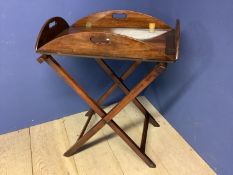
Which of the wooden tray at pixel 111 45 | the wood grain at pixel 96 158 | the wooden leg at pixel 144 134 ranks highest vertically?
the wooden tray at pixel 111 45

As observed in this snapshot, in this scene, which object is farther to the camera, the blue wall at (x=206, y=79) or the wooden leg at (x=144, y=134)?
the wooden leg at (x=144, y=134)

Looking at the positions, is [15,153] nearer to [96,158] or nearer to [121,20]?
[96,158]

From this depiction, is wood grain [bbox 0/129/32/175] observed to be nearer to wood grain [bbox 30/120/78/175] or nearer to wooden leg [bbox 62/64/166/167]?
wood grain [bbox 30/120/78/175]

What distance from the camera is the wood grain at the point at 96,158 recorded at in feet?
3.91

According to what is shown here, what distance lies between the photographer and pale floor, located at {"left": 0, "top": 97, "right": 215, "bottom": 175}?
1.19 meters

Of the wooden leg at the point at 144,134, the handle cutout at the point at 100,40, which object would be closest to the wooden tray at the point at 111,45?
the handle cutout at the point at 100,40

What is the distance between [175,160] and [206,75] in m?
0.45

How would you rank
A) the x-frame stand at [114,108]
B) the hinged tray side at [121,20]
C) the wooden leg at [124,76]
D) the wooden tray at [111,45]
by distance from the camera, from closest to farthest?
the wooden tray at [111,45] < the x-frame stand at [114,108] < the hinged tray side at [121,20] < the wooden leg at [124,76]

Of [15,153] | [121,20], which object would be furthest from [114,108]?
[15,153]

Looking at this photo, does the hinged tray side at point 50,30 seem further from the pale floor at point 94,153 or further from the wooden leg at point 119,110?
the pale floor at point 94,153

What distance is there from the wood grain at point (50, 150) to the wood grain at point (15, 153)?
0.11 feet

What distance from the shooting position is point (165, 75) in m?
1.48

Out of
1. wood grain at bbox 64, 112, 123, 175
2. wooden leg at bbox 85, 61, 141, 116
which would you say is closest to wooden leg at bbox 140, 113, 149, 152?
wood grain at bbox 64, 112, 123, 175

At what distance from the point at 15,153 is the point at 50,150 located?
0.18 m
